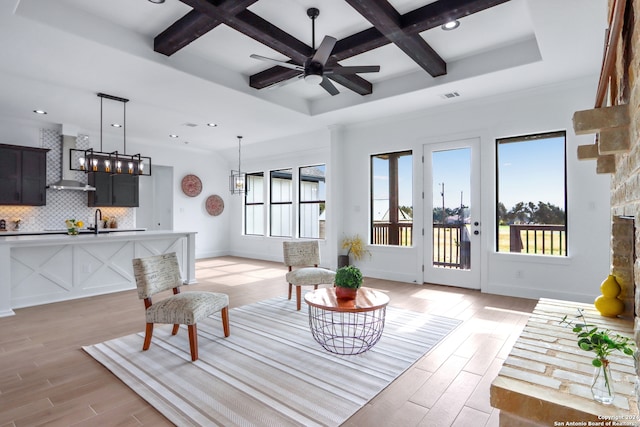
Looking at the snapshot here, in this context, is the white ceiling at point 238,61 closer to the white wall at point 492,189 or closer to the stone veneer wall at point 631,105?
the white wall at point 492,189

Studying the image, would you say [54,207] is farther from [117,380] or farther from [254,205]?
[117,380]

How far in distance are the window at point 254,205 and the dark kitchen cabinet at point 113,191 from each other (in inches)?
109

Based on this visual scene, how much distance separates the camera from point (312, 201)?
788cm

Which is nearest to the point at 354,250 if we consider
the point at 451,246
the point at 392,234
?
the point at 392,234

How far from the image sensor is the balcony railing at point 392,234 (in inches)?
232

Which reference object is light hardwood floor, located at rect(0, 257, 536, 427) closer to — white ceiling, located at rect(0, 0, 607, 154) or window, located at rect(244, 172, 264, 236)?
white ceiling, located at rect(0, 0, 607, 154)

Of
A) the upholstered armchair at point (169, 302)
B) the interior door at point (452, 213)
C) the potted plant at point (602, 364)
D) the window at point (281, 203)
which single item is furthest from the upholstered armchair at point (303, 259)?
the window at point (281, 203)

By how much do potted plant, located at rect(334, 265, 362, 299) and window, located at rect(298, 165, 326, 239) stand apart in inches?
191

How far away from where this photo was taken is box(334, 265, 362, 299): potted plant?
2770 mm

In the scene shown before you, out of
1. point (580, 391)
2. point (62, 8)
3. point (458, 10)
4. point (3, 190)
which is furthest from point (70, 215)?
point (580, 391)

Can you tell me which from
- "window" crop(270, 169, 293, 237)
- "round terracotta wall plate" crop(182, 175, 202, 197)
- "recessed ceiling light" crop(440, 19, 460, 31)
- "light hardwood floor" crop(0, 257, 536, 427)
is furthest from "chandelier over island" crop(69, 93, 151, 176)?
"recessed ceiling light" crop(440, 19, 460, 31)

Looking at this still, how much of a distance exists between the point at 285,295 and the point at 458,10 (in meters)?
3.95

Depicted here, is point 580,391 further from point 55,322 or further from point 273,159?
point 273,159

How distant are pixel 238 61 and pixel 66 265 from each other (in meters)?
3.62
